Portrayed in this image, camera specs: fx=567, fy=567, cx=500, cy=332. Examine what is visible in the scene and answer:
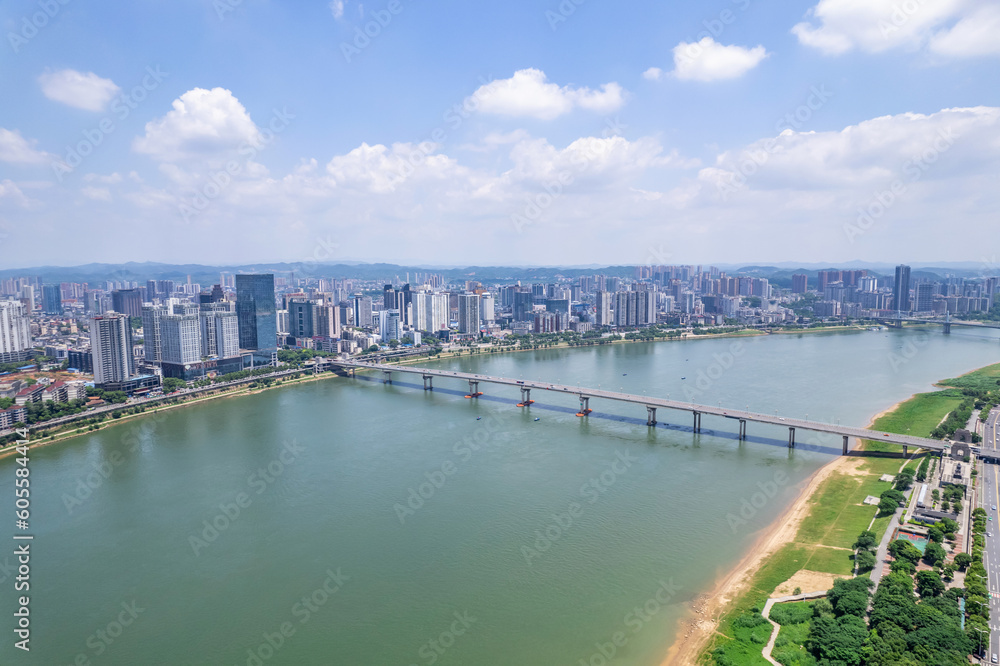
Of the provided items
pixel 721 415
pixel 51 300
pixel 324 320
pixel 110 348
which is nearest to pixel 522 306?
pixel 324 320

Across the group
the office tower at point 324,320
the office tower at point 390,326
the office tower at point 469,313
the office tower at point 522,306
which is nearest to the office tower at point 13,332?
the office tower at point 324,320

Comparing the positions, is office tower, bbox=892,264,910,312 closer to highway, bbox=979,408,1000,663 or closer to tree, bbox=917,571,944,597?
highway, bbox=979,408,1000,663

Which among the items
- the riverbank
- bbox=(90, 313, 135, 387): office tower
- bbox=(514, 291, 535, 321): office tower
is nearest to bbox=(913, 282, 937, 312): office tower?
bbox=(514, 291, 535, 321): office tower

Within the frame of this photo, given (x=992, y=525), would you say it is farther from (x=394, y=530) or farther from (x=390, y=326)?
(x=390, y=326)

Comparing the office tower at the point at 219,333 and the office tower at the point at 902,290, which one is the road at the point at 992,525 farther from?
the office tower at the point at 902,290

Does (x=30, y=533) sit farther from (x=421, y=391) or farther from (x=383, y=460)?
(x=421, y=391)

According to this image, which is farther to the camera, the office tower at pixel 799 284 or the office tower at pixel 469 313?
the office tower at pixel 799 284
